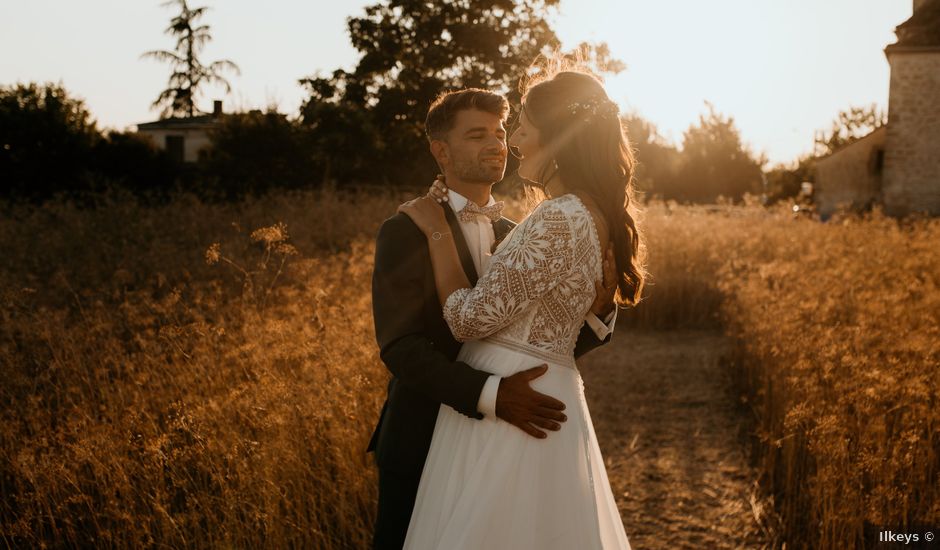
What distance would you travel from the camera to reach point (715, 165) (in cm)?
4891

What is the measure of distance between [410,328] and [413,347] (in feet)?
0.22

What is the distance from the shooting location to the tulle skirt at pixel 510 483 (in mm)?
2082

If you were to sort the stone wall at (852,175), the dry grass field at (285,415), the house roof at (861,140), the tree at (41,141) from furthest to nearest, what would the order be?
the stone wall at (852,175)
the house roof at (861,140)
the tree at (41,141)
the dry grass field at (285,415)

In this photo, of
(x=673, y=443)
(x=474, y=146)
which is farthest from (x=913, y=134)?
(x=474, y=146)

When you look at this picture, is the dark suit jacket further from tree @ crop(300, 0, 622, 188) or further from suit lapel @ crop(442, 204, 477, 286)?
tree @ crop(300, 0, 622, 188)

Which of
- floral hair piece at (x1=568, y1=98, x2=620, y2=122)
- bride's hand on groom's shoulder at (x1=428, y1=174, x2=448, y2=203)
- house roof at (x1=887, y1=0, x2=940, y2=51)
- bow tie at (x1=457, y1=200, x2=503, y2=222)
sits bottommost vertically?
bow tie at (x1=457, y1=200, x2=503, y2=222)

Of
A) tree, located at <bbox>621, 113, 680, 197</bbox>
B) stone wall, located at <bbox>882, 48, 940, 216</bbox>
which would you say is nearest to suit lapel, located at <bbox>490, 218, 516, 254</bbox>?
stone wall, located at <bbox>882, 48, 940, 216</bbox>

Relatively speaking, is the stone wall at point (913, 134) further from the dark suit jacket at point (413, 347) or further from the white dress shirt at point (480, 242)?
the dark suit jacket at point (413, 347)

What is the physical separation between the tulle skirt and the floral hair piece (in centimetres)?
72

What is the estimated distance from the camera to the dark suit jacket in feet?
7.00

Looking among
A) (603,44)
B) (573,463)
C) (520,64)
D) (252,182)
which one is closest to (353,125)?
(252,182)

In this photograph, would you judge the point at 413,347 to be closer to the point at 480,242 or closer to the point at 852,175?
the point at 480,242

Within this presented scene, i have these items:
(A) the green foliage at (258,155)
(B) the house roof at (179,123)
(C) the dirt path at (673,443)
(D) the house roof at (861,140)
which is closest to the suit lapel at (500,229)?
(C) the dirt path at (673,443)

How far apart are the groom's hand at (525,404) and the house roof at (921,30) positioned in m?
24.9
